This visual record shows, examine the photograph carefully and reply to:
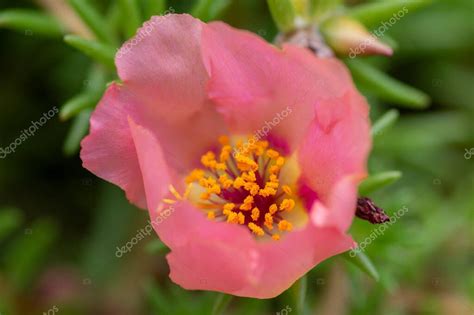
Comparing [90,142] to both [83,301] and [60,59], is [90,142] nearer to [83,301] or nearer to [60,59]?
[83,301]

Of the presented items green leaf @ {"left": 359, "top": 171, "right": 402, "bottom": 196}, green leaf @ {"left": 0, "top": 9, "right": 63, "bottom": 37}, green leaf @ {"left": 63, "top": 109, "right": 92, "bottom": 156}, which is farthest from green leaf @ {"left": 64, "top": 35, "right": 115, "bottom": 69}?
green leaf @ {"left": 359, "top": 171, "right": 402, "bottom": 196}

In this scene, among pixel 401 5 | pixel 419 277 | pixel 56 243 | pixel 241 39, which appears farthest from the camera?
pixel 56 243

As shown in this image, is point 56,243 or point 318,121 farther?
point 56,243

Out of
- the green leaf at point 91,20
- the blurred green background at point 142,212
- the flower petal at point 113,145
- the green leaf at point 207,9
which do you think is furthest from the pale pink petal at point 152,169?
the blurred green background at point 142,212

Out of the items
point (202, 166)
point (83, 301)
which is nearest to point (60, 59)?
point (83, 301)

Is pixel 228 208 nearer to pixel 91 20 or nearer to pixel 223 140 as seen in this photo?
pixel 223 140

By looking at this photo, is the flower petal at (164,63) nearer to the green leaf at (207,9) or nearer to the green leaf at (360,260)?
the green leaf at (207,9)
